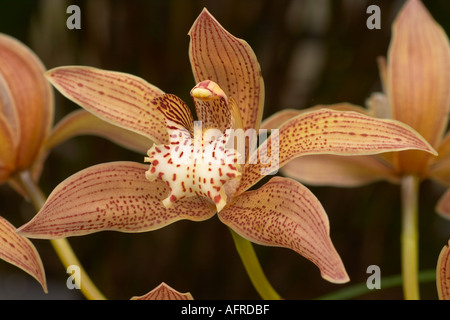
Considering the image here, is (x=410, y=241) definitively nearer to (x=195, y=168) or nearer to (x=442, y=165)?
(x=442, y=165)

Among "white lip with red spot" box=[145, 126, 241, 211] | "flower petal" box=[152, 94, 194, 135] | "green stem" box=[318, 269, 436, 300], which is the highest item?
"flower petal" box=[152, 94, 194, 135]

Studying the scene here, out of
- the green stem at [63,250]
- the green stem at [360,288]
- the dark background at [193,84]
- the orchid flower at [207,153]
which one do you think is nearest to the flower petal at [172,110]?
the orchid flower at [207,153]

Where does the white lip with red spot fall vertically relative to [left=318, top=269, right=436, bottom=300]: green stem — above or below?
above

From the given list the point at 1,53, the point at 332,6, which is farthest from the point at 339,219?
the point at 1,53

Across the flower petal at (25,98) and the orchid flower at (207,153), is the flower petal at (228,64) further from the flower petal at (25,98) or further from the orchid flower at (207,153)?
the flower petal at (25,98)

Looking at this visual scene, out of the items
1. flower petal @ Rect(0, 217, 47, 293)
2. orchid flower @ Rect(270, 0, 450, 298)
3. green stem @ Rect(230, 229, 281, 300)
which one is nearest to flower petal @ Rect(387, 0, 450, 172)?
orchid flower @ Rect(270, 0, 450, 298)

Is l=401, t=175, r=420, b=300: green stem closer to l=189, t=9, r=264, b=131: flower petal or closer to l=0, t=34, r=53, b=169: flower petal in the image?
l=189, t=9, r=264, b=131: flower petal

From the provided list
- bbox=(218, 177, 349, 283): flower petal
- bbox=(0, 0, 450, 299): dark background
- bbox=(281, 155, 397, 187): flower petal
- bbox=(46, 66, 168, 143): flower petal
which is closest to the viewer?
bbox=(218, 177, 349, 283): flower petal
